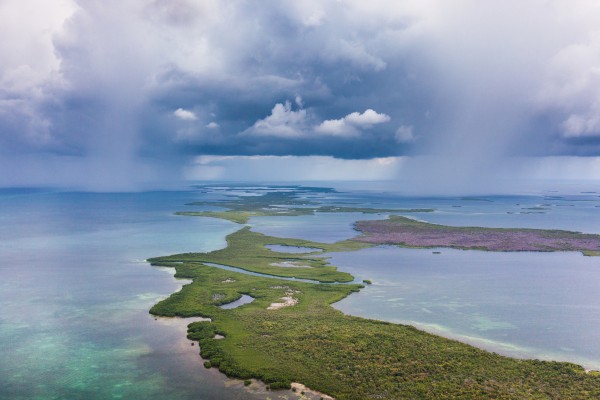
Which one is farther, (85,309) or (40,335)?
(85,309)

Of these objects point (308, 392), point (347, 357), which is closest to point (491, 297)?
point (347, 357)

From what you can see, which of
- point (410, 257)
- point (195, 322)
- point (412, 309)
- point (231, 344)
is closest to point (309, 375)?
point (231, 344)

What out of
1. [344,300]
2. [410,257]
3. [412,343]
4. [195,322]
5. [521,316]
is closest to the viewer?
[412,343]

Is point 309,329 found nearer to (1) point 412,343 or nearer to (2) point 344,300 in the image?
(1) point 412,343

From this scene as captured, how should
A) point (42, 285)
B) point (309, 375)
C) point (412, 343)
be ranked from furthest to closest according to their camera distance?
1. point (42, 285)
2. point (412, 343)
3. point (309, 375)

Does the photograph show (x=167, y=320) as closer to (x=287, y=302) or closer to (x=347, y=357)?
(x=287, y=302)

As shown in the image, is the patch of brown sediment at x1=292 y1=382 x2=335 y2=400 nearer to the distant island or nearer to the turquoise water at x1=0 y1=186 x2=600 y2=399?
the distant island
